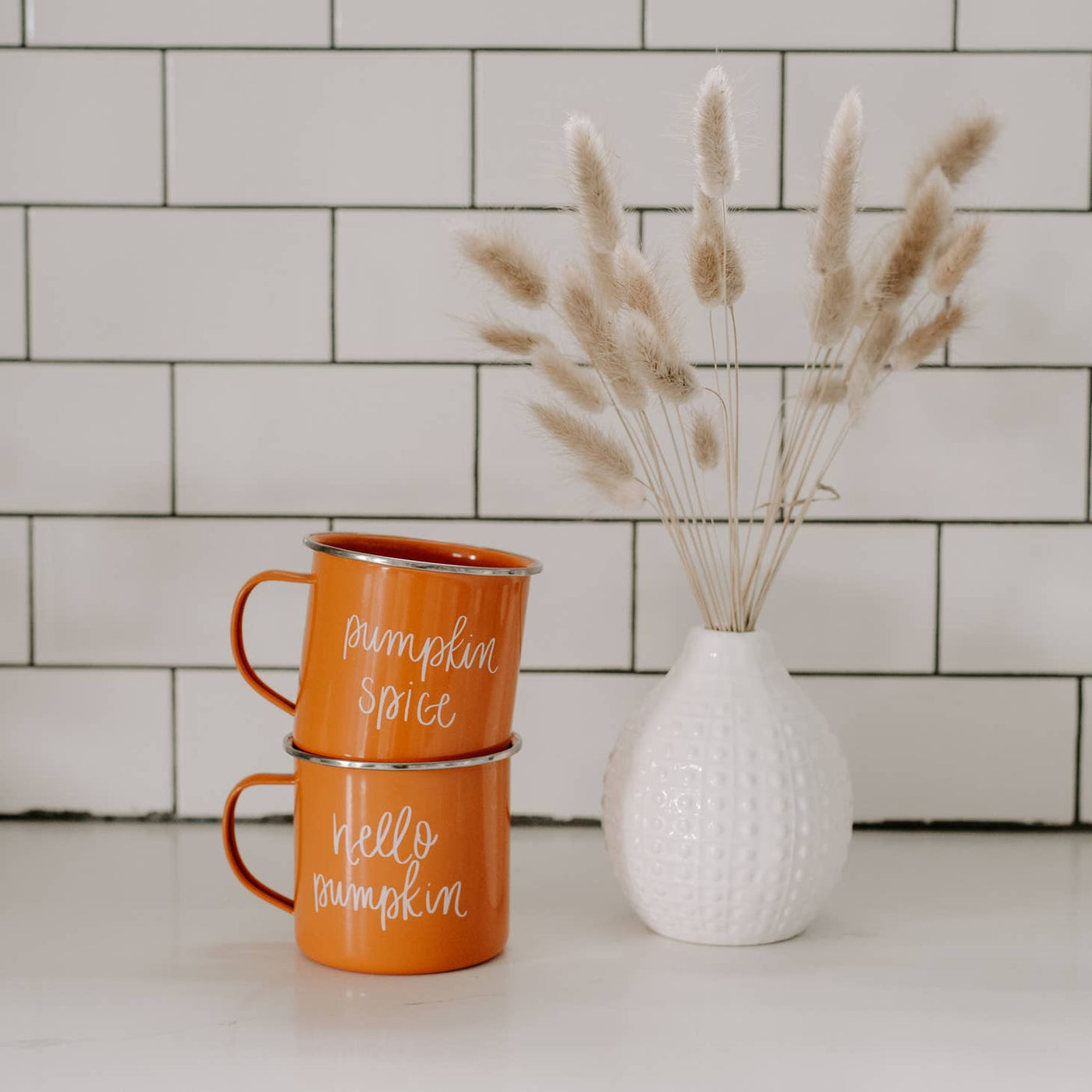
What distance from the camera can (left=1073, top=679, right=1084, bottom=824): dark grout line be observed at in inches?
30.8

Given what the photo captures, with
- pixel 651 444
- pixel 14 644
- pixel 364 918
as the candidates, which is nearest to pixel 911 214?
pixel 651 444

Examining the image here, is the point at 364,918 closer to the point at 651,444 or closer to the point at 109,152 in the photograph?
the point at 651,444

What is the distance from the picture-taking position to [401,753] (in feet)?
1.72

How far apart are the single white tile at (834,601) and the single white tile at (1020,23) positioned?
330mm

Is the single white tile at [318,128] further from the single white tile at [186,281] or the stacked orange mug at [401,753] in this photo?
the stacked orange mug at [401,753]

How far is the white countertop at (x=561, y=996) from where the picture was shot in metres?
0.45

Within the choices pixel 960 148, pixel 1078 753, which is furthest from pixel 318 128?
pixel 1078 753

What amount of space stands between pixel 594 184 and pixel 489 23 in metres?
0.27

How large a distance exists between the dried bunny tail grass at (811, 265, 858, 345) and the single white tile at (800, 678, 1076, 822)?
0.98 feet

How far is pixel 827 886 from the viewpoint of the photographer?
57 centimetres

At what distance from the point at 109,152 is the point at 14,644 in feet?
1.14

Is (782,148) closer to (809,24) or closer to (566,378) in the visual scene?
(809,24)

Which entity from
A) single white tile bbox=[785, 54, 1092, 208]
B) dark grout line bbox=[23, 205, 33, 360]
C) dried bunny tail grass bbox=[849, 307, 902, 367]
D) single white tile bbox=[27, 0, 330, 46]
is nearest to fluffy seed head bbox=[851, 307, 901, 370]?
dried bunny tail grass bbox=[849, 307, 902, 367]

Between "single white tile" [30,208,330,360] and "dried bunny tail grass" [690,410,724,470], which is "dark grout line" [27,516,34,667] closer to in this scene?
"single white tile" [30,208,330,360]
